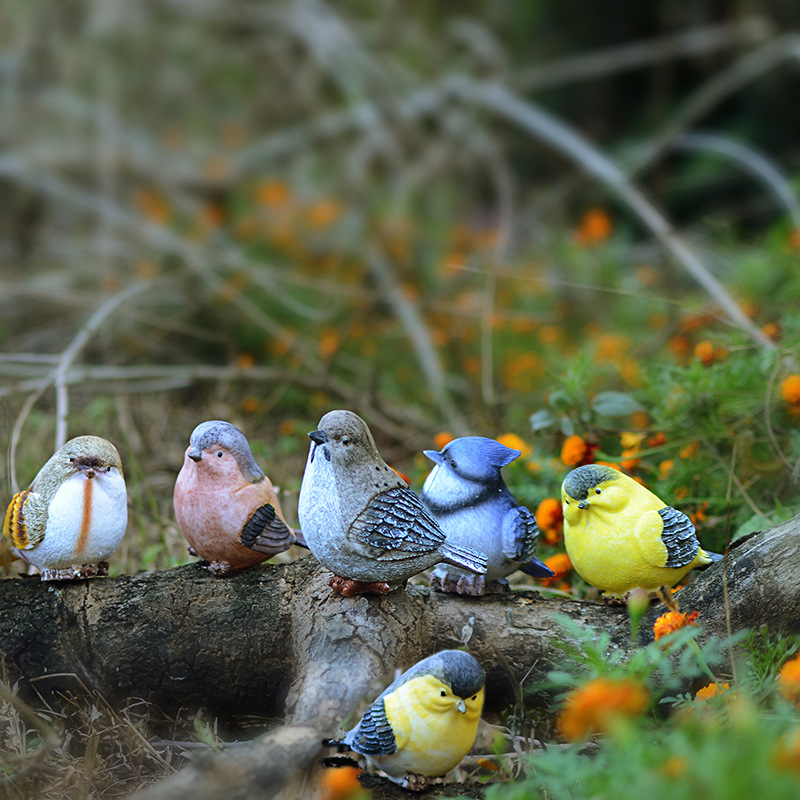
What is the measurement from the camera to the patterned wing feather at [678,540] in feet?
6.26

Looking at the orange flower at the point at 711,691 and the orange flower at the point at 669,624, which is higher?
the orange flower at the point at 669,624

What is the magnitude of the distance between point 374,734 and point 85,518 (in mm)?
902

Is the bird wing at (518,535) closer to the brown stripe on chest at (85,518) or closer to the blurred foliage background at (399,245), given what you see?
the blurred foliage background at (399,245)

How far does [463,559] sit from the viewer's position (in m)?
1.93

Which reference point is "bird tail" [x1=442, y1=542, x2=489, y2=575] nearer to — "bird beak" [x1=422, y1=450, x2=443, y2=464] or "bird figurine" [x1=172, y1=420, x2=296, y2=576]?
"bird beak" [x1=422, y1=450, x2=443, y2=464]

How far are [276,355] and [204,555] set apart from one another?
2.75 metres

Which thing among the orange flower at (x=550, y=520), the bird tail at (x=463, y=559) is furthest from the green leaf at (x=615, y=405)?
the bird tail at (x=463, y=559)

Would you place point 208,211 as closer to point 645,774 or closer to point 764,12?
point 764,12

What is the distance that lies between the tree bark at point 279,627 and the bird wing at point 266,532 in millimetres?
99

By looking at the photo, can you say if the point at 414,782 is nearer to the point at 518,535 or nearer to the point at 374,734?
the point at 374,734

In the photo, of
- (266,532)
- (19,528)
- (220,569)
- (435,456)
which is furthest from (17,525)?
(435,456)

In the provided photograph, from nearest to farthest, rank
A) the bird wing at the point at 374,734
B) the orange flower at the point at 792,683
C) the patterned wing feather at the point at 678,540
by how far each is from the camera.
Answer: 1. the orange flower at the point at 792,683
2. the bird wing at the point at 374,734
3. the patterned wing feather at the point at 678,540

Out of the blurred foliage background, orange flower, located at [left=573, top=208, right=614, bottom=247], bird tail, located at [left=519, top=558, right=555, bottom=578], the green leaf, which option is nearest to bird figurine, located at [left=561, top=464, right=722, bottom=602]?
bird tail, located at [left=519, top=558, right=555, bottom=578]

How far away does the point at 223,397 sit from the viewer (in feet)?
13.9
